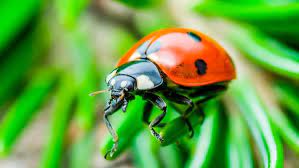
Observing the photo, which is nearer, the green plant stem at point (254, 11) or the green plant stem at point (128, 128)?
the green plant stem at point (128, 128)

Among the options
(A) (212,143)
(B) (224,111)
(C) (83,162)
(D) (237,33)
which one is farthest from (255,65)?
(C) (83,162)

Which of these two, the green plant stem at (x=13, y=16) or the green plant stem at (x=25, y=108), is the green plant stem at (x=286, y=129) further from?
the green plant stem at (x=13, y=16)

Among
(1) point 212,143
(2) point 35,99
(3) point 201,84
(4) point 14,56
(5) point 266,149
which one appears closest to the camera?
(5) point 266,149

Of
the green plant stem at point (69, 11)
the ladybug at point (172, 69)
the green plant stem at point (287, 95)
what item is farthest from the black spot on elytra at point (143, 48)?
the green plant stem at point (287, 95)

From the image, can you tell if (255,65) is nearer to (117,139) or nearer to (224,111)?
(224,111)

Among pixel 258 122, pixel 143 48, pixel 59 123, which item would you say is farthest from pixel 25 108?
pixel 258 122

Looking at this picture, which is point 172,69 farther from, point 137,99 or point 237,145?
point 237,145

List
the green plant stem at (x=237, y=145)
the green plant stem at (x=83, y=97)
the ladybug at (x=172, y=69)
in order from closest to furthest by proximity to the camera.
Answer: the green plant stem at (x=237, y=145) < the ladybug at (x=172, y=69) < the green plant stem at (x=83, y=97)
